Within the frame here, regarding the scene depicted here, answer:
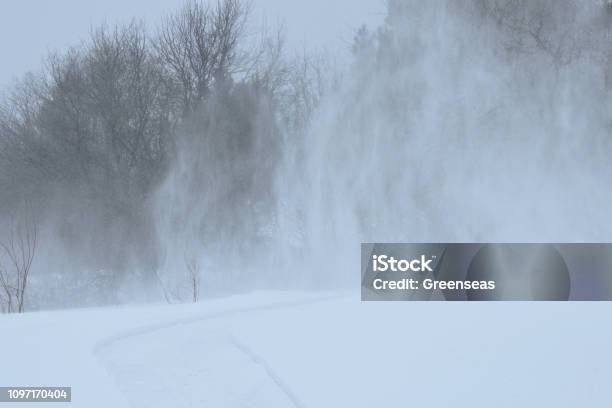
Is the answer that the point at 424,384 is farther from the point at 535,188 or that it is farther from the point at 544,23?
the point at 544,23

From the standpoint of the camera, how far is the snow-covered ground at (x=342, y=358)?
4.16 m

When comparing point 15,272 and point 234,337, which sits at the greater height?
point 234,337

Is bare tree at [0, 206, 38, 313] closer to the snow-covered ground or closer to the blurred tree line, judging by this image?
the blurred tree line

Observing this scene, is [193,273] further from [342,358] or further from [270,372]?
[342,358]

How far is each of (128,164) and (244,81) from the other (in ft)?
15.0

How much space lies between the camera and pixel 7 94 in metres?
33.1

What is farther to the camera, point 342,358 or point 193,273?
point 193,273

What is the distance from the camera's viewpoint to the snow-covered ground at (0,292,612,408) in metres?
4.16

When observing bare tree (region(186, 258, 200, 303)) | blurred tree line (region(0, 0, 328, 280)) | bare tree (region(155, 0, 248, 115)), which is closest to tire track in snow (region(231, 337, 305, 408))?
bare tree (region(186, 258, 200, 303))

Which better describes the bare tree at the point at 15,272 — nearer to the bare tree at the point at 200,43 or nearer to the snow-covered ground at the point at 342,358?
the snow-covered ground at the point at 342,358

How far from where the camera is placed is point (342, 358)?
203 inches

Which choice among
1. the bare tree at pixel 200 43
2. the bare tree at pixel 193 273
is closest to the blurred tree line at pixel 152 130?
the bare tree at pixel 200 43

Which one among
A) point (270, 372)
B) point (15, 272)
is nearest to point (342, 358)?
point (270, 372)

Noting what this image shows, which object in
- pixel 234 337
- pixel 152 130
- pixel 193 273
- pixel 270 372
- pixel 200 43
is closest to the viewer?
pixel 270 372
